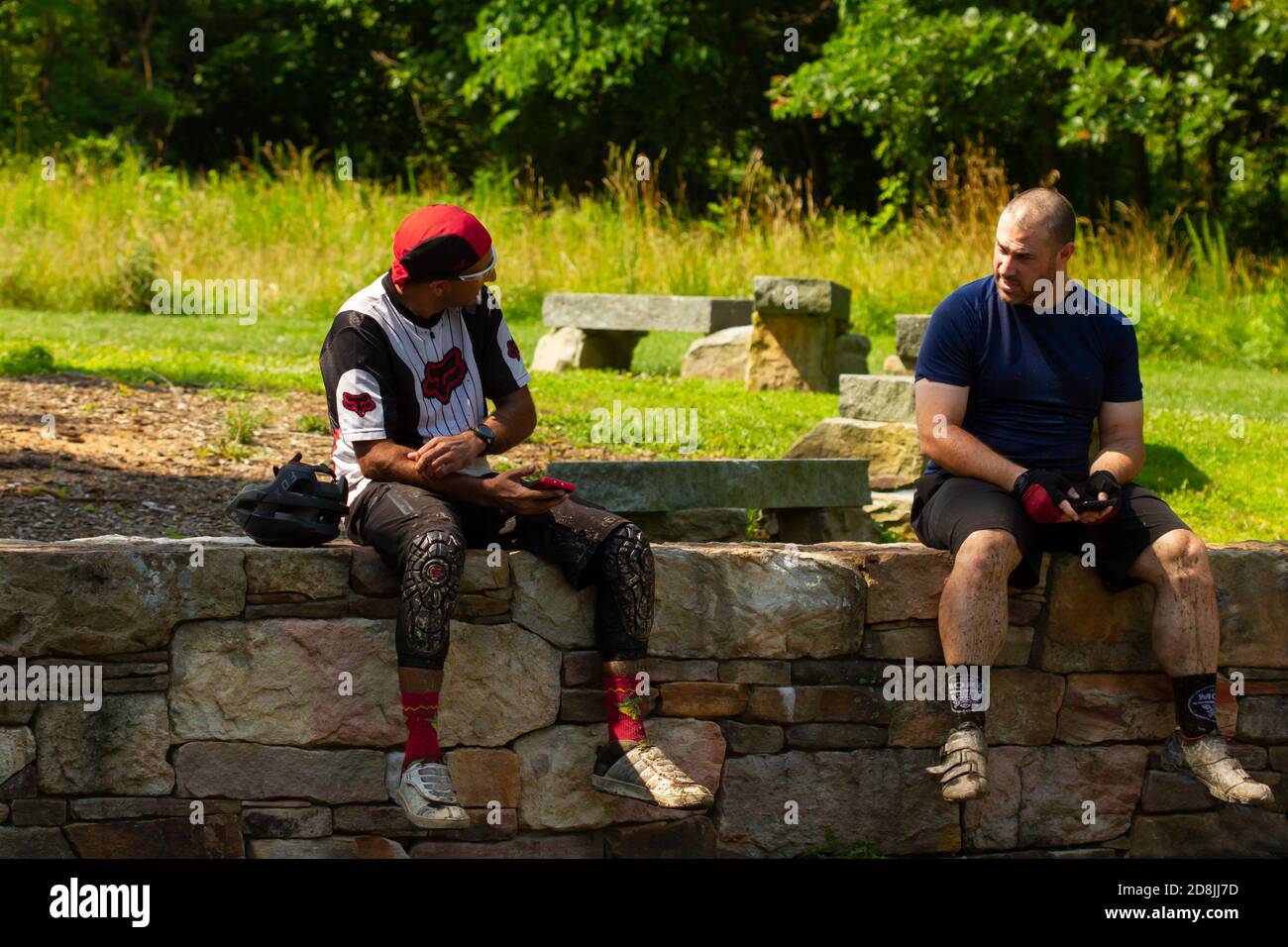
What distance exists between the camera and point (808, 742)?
4.52 meters

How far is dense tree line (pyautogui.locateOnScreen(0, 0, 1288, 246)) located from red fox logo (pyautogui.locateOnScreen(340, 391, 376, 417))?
13376mm

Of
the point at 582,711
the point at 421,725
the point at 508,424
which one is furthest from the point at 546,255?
the point at 421,725

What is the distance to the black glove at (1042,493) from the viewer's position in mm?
4312

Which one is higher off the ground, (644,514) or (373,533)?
(373,533)

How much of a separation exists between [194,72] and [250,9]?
1.43 metres

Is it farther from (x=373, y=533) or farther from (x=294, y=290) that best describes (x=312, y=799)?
(x=294, y=290)

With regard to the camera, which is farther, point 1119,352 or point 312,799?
point 1119,352

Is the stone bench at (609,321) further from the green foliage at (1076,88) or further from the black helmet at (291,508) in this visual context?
the green foliage at (1076,88)

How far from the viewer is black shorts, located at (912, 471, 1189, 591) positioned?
4352 millimetres

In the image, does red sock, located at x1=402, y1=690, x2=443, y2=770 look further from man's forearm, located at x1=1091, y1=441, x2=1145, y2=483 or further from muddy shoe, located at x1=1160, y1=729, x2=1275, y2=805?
muddy shoe, located at x1=1160, y1=729, x2=1275, y2=805

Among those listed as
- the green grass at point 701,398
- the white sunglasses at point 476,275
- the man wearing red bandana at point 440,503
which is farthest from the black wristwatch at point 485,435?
the green grass at point 701,398

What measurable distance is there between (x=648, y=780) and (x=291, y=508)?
118 cm

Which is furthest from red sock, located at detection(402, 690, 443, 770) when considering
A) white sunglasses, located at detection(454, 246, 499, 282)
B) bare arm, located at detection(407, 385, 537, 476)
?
white sunglasses, located at detection(454, 246, 499, 282)
